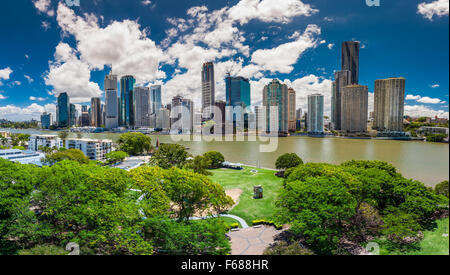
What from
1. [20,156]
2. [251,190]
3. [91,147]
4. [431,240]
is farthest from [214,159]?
[20,156]

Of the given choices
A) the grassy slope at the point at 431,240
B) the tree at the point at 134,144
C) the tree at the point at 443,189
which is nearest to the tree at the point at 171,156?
the tree at the point at 134,144

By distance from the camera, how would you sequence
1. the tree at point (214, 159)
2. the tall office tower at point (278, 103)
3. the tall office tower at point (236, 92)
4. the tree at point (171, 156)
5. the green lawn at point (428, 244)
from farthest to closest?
the tall office tower at point (236, 92) → the tall office tower at point (278, 103) → the tree at point (214, 159) → the tree at point (171, 156) → the green lawn at point (428, 244)

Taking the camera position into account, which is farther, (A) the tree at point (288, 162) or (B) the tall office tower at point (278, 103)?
(B) the tall office tower at point (278, 103)

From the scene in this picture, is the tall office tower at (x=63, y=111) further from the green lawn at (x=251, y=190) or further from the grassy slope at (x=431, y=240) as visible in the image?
the grassy slope at (x=431, y=240)

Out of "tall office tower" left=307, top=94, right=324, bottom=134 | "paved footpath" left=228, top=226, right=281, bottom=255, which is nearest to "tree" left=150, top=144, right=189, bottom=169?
"paved footpath" left=228, top=226, right=281, bottom=255

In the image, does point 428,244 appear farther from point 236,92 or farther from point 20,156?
point 236,92
